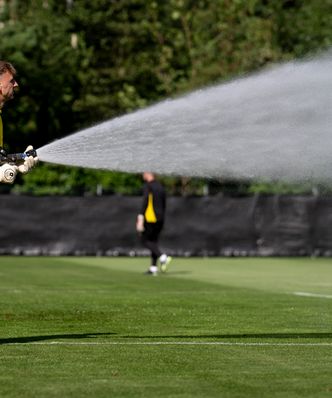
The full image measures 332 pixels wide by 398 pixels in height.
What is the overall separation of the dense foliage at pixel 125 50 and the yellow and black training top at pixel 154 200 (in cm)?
1764

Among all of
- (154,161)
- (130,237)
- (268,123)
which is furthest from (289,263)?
(154,161)

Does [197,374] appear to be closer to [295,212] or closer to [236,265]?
[236,265]

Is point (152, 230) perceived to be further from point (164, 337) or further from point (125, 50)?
point (125, 50)

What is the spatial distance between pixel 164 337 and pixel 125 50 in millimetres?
56636

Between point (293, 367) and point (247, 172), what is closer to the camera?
point (293, 367)

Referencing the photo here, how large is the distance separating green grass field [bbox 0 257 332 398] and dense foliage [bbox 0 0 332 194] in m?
25.7

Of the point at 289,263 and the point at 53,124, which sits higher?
the point at 53,124

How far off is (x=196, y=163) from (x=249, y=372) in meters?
4.86

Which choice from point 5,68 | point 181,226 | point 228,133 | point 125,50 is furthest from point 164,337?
point 125,50

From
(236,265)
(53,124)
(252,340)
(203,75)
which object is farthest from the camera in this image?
(53,124)

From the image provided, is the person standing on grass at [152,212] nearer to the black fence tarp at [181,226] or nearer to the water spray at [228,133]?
the black fence tarp at [181,226]

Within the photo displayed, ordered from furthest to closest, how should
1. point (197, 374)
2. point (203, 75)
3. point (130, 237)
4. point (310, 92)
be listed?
point (203, 75) → point (130, 237) → point (310, 92) → point (197, 374)

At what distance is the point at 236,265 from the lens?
3494cm

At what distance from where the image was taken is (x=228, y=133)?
16.4 meters
